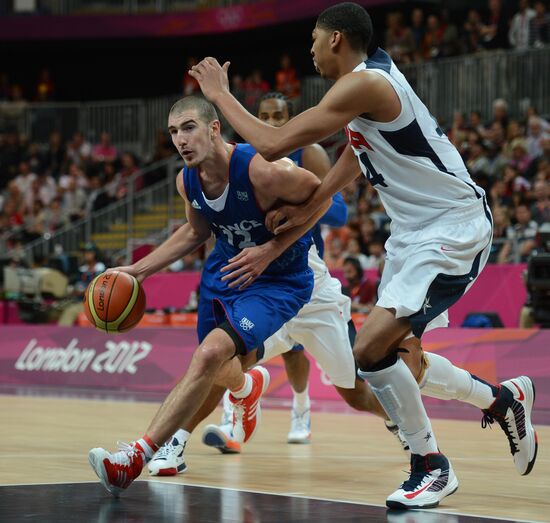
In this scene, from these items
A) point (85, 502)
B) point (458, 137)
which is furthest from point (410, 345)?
point (458, 137)

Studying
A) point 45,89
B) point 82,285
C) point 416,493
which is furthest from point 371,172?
point 45,89

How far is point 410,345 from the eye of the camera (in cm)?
563

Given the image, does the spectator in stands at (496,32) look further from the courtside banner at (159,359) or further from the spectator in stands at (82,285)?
the courtside banner at (159,359)

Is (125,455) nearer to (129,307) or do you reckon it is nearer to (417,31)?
(129,307)

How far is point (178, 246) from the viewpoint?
6.07 metres

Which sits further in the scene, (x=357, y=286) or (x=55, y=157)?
(x=55, y=157)

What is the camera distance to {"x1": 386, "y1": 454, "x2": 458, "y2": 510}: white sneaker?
4.86 metres

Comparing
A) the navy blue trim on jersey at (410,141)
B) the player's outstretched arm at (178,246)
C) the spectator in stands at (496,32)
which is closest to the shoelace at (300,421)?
the player's outstretched arm at (178,246)

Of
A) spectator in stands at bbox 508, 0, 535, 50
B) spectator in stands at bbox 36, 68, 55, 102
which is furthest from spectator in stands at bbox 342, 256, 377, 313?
spectator in stands at bbox 36, 68, 55, 102

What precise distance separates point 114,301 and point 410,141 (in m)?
1.75

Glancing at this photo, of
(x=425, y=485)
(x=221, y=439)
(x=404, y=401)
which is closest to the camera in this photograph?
(x=425, y=485)

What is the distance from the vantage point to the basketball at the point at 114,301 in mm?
5820

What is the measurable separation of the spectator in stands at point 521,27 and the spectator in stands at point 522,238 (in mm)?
5325

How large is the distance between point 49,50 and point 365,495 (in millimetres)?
23442
